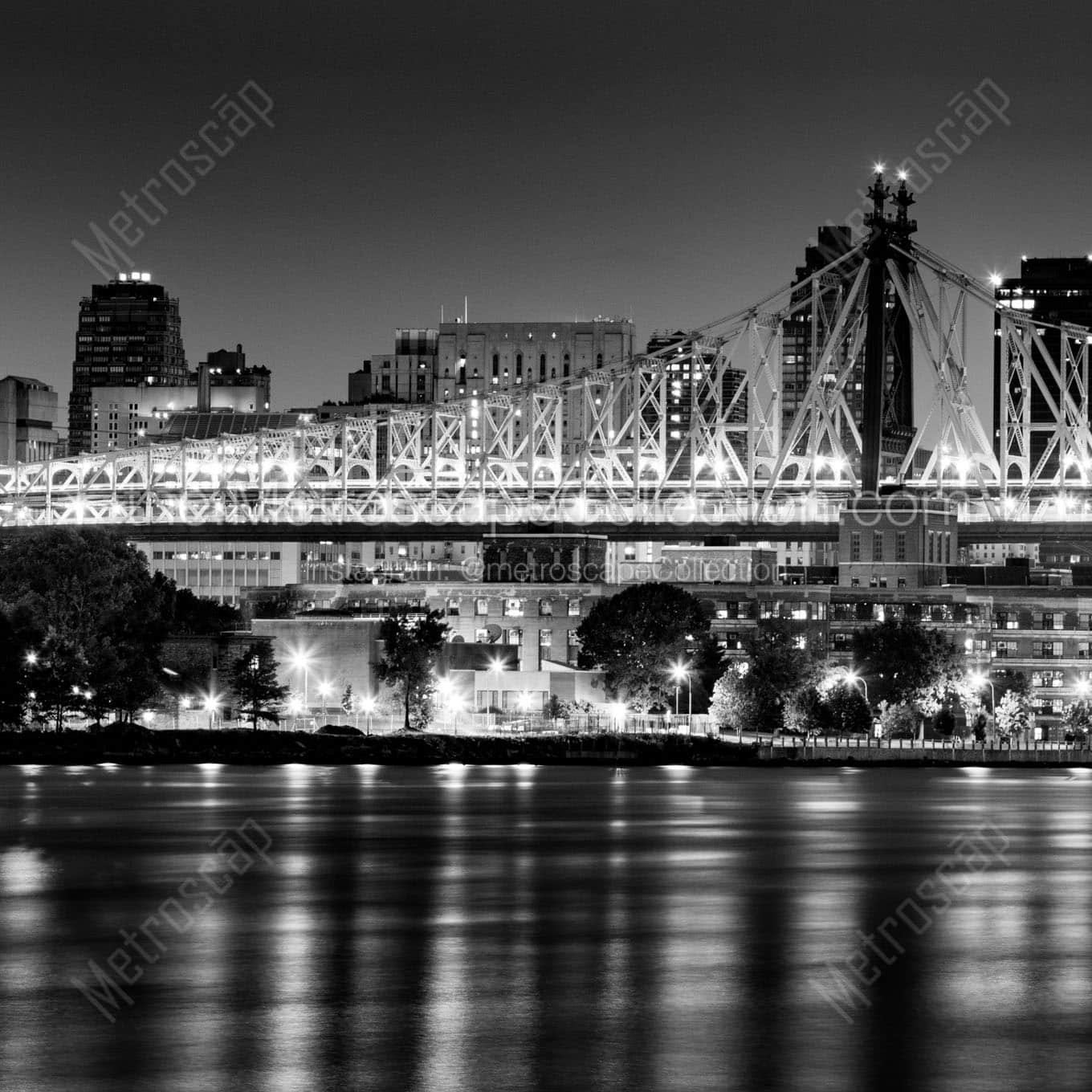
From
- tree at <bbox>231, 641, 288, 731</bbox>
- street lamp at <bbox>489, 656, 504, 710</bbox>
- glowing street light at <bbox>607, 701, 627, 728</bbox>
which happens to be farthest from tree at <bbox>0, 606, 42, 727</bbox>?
glowing street light at <bbox>607, 701, 627, 728</bbox>

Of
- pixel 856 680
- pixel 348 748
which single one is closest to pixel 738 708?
pixel 856 680

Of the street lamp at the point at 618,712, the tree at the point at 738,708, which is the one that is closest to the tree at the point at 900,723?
the tree at the point at 738,708

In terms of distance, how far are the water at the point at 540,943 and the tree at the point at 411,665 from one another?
25.2 m

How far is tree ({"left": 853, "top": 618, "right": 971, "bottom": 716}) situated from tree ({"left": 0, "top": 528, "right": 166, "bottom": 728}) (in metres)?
29.4

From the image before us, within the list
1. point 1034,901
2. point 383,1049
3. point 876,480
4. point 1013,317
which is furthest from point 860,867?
point 1013,317

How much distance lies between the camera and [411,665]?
9100 cm

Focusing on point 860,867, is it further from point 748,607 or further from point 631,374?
point 631,374

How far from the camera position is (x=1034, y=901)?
43.6m

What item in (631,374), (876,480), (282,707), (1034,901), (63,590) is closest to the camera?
(1034,901)

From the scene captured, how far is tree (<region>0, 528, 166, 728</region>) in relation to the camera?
81.2 m

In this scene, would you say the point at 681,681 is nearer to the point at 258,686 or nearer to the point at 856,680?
the point at 856,680

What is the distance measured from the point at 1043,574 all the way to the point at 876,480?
22775 mm
